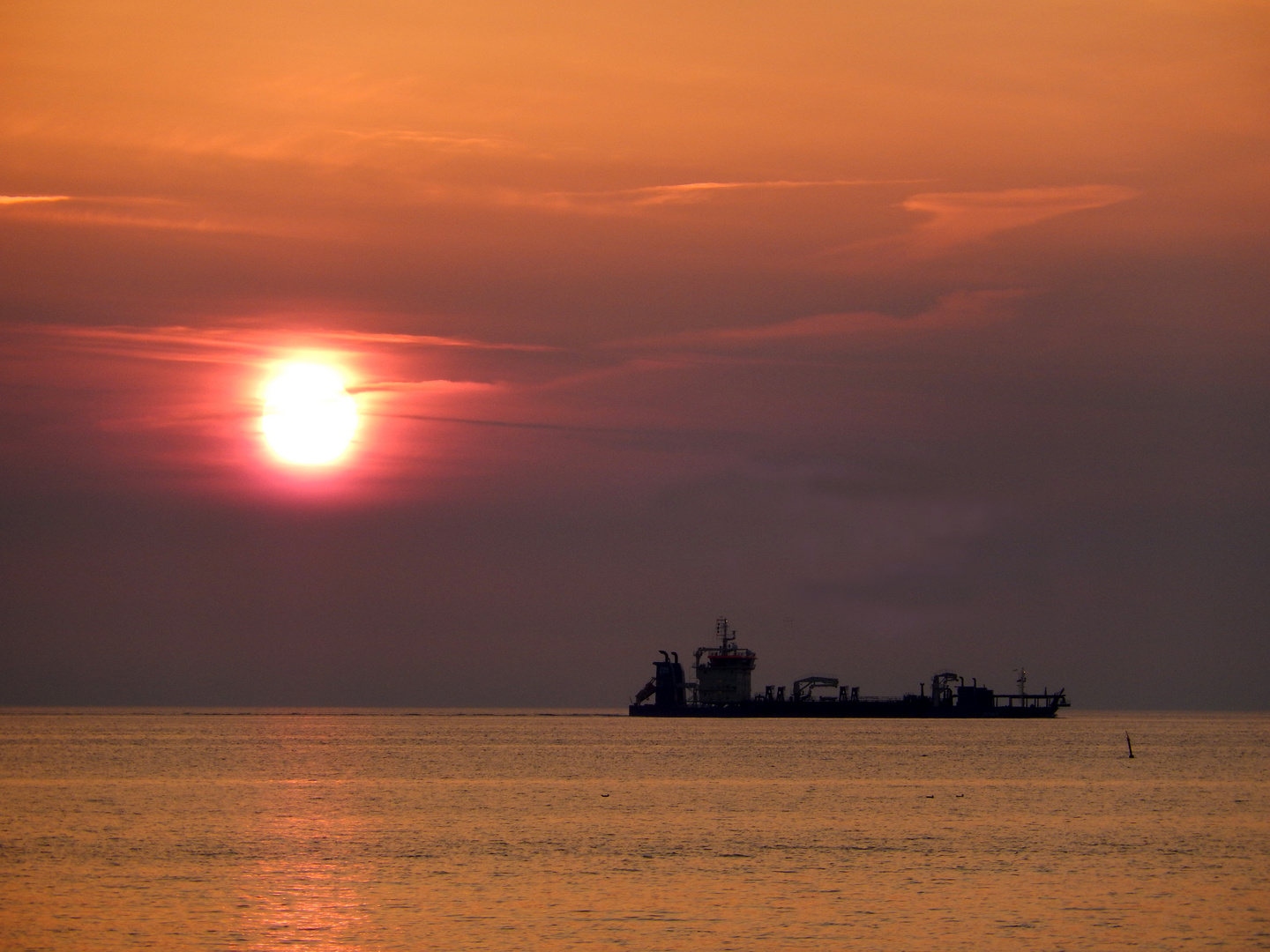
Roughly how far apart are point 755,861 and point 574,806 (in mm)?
27524

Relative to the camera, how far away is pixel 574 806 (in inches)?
3302

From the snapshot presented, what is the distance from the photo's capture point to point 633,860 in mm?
58031

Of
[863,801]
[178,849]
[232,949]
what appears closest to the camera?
[232,949]

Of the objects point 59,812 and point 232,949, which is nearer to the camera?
point 232,949

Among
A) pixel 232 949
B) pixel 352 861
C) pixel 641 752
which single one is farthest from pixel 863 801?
pixel 641 752

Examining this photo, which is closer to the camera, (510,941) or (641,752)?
(510,941)

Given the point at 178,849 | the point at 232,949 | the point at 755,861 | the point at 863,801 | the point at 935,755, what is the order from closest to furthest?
the point at 232,949, the point at 755,861, the point at 178,849, the point at 863,801, the point at 935,755

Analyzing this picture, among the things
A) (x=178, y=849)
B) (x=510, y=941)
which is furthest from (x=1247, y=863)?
(x=178, y=849)

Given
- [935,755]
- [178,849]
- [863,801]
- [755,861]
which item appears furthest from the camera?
[935,755]

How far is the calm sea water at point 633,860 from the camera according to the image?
4275 centimetres

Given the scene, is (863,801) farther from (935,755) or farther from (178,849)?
(935,755)

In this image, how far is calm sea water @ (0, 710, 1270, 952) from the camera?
42750mm

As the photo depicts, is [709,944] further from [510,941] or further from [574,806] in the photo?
[574,806]

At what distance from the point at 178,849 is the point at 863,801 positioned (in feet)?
137
